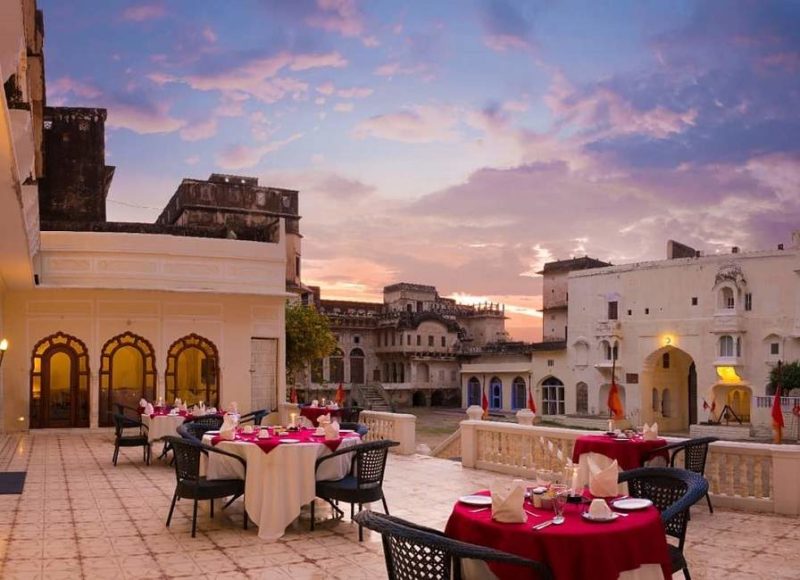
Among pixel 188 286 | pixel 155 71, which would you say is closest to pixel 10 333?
A: pixel 188 286

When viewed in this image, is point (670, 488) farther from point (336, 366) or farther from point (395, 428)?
point (336, 366)

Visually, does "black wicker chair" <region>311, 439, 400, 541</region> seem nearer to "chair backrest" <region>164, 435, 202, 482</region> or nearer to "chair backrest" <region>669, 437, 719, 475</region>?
"chair backrest" <region>164, 435, 202, 482</region>

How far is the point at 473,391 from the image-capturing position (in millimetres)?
46500

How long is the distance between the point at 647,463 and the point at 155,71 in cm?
1242

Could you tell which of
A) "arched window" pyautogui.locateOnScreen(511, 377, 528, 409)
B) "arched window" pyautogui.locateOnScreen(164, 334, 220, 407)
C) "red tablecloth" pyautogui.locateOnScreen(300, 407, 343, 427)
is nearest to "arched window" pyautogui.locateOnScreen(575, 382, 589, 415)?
"arched window" pyautogui.locateOnScreen(511, 377, 528, 409)

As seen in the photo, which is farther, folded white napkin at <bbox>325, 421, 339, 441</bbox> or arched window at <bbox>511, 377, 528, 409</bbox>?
arched window at <bbox>511, 377, 528, 409</bbox>

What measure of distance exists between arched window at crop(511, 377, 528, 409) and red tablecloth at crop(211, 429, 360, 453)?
34990 millimetres

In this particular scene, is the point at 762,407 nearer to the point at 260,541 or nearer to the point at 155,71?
the point at 155,71

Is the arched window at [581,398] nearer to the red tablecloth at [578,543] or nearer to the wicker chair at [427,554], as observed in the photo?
the red tablecloth at [578,543]

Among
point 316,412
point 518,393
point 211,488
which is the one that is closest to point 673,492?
point 211,488

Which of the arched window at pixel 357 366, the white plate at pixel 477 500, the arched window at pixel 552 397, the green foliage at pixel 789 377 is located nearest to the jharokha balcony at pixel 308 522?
the white plate at pixel 477 500

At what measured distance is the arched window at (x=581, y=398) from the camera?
3788cm

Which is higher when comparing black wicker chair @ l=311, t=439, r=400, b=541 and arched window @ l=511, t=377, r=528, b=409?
black wicker chair @ l=311, t=439, r=400, b=541

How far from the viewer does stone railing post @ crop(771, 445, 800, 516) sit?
7.80 meters
